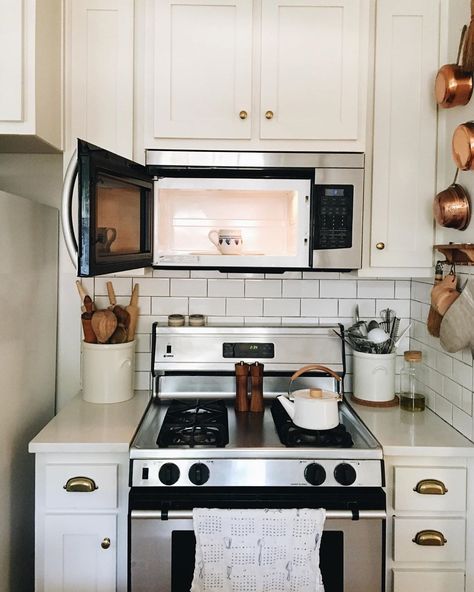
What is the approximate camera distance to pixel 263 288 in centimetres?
220

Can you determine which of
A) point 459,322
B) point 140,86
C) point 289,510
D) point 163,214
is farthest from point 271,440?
point 140,86

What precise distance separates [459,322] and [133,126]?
123 centimetres

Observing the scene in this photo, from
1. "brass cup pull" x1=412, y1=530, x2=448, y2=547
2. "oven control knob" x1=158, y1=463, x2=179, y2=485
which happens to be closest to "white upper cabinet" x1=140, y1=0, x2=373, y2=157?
"oven control knob" x1=158, y1=463, x2=179, y2=485

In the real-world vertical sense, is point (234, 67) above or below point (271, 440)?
above

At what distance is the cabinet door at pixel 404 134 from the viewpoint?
181cm

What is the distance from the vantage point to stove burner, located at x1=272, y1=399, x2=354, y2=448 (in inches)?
63.9

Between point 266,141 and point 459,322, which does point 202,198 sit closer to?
point 266,141

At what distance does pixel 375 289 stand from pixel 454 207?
61cm

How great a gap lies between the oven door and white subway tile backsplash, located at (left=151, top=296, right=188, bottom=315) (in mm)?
867

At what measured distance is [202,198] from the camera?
73.9 inches

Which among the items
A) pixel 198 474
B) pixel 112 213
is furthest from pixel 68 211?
pixel 198 474

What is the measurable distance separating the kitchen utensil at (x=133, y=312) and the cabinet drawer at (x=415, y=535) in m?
1.16

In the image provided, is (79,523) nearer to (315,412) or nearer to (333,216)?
(315,412)

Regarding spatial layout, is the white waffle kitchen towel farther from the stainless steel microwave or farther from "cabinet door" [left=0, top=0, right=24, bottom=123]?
"cabinet door" [left=0, top=0, right=24, bottom=123]
